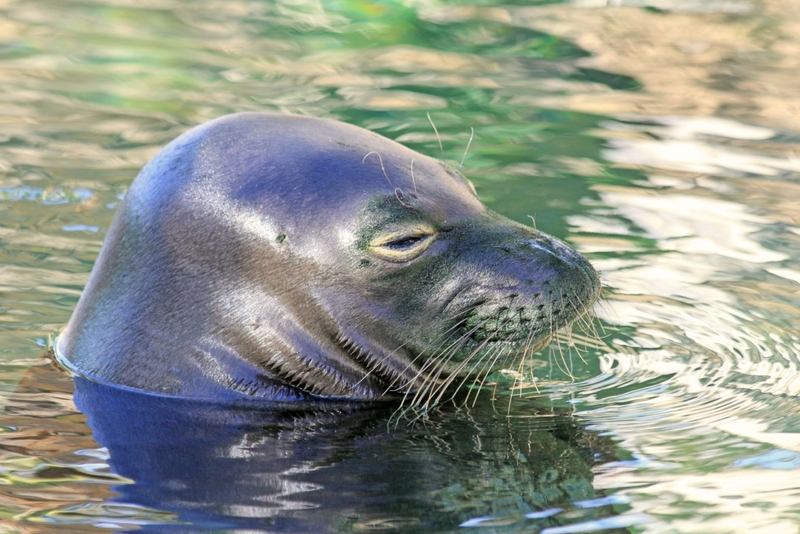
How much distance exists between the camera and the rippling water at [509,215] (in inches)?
205

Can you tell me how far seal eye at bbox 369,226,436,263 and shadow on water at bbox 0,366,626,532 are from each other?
0.79 m

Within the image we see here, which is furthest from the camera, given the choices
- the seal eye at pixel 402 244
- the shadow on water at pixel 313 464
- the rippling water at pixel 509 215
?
the seal eye at pixel 402 244

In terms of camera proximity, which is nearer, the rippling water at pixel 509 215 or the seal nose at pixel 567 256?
the rippling water at pixel 509 215

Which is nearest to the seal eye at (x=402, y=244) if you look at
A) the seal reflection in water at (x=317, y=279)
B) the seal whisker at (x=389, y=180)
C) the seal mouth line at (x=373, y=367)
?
the seal reflection in water at (x=317, y=279)

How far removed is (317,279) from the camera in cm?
599

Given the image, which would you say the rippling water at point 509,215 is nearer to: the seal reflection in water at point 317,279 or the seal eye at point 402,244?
the seal reflection in water at point 317,279

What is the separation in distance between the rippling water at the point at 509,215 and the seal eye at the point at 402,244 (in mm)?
796

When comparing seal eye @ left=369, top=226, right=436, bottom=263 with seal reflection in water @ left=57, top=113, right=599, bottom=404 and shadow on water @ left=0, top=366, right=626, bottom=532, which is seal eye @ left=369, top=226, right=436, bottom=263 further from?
shadow on water @ left=0, top=366, right=626, bottom=532

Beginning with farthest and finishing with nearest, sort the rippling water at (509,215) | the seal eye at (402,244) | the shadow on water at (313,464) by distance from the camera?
the seal eye at (402,244) → the rippling water at (509,215) → the shadow on water at (313,464)

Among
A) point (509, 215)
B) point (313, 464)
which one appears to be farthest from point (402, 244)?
point (509, 215)

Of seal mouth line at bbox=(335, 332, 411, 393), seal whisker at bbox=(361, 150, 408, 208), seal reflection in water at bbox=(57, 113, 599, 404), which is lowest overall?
seal mouth line at bbox=(335, 332, 411, 393)

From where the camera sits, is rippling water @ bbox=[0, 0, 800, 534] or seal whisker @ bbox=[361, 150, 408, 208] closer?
rippling water @ bbox=[0, 0, 800, 534]

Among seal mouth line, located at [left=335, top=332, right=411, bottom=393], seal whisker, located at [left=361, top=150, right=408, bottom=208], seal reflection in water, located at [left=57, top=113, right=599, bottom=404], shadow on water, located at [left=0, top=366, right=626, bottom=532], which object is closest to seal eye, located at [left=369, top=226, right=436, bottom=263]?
seal reflection in water, located at [left=57, top=113, right=599, bottom=404]

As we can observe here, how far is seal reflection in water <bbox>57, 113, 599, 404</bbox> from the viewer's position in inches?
235
